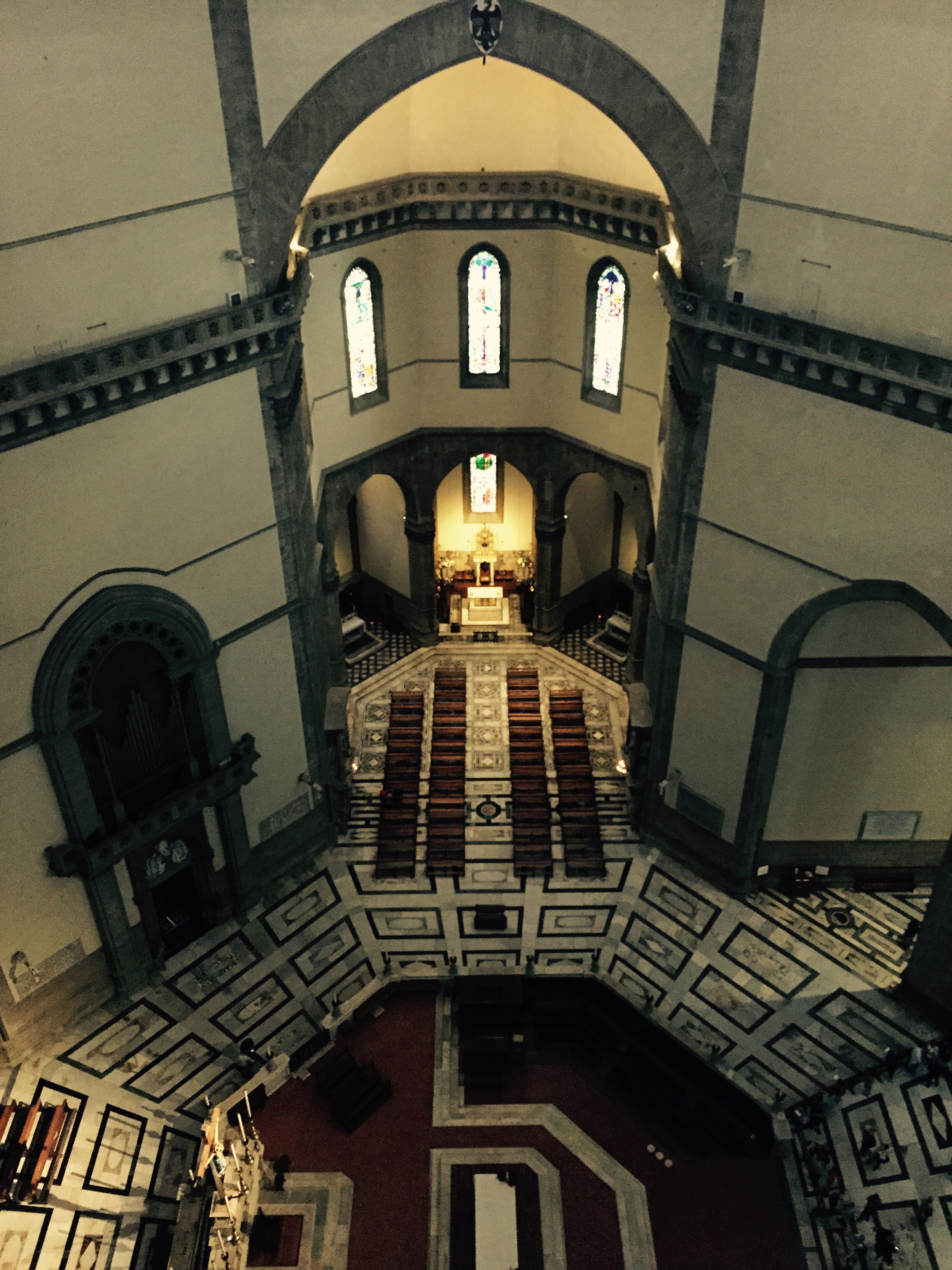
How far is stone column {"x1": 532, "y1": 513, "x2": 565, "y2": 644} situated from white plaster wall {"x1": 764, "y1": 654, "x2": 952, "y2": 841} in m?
11.8

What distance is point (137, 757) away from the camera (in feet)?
76.5

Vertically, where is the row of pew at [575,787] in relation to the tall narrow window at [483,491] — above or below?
below

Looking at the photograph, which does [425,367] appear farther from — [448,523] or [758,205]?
[758,205]

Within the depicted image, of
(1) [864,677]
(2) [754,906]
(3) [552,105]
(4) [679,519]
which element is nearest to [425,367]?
(3) [552,105]

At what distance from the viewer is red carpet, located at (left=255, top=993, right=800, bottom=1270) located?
20625 mm

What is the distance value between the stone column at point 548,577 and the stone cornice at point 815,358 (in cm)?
1213

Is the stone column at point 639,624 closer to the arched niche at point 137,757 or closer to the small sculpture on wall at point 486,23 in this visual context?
the arched niche at point 137,757

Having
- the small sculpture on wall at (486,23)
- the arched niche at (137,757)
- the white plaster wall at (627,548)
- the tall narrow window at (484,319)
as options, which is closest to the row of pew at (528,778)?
the white plaster wall at (627,548)

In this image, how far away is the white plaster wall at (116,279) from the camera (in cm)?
1814

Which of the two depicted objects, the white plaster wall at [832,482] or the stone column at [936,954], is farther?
the stone column at [936,954]

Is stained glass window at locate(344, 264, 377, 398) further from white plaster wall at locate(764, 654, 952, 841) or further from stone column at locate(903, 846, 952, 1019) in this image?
stone column at locate(903, 846, 952, 1019)

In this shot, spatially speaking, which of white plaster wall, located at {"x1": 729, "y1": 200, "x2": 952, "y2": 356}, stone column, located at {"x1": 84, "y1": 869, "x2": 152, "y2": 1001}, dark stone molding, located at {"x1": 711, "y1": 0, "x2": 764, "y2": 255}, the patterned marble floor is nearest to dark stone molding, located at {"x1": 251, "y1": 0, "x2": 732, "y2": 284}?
dark stone molding, located at {"x1": 711, "y1": 0, "x2": 764, "y2": 255}

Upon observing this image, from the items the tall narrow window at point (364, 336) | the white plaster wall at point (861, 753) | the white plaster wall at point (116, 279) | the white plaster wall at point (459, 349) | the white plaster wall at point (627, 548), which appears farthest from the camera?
the white plaster wall at point (627, 548)

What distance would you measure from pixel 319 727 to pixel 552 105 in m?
17.6
